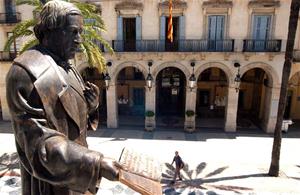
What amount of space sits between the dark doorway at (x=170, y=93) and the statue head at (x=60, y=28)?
74.1 ft

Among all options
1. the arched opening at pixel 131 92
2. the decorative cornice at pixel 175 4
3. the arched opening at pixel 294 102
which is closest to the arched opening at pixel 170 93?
the arched opening at pixel 131 92

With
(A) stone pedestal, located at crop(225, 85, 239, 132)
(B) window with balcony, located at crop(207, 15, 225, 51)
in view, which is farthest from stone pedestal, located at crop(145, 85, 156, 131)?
(A) stone pedestal, located at crop(225, 85, 239, 132)

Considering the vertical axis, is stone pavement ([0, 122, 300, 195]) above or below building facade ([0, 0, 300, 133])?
below

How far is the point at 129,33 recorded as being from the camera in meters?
21.0

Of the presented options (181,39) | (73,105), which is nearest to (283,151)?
(181,39)

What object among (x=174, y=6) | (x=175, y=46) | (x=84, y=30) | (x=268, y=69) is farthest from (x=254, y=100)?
(x=84, y=30)

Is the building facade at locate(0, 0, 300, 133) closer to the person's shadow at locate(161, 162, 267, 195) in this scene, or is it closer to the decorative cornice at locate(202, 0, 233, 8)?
the decorative cornice at locate(202, 0, 233, 8)

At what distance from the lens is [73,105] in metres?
2.97

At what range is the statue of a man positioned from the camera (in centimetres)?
251

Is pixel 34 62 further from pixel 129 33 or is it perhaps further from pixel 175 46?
pixel 129 33

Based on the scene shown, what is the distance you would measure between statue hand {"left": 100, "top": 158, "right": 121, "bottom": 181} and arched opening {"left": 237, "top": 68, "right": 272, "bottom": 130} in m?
20.8

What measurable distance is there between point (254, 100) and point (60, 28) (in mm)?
25168

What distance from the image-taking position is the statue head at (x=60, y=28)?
111 inches

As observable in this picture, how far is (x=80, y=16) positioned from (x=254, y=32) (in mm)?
19231
